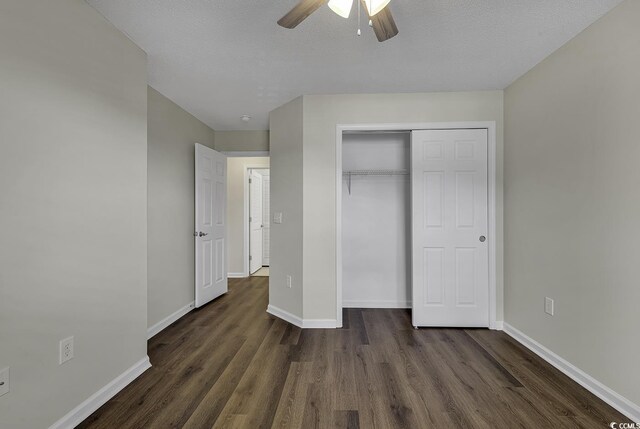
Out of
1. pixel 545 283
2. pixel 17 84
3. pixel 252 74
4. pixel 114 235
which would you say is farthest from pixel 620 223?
pixel 17 84

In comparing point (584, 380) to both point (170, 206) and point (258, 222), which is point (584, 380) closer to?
point (170, 206)

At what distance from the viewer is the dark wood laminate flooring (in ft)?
5.52

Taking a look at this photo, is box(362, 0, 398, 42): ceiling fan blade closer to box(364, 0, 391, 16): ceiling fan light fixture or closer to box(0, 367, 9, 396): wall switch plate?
box(364, 0, 391, 16): ceiling fan light fixture

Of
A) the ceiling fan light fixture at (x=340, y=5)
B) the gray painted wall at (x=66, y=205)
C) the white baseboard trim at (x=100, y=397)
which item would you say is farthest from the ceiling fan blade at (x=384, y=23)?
the white baseboard trim at (x=100, y=397)

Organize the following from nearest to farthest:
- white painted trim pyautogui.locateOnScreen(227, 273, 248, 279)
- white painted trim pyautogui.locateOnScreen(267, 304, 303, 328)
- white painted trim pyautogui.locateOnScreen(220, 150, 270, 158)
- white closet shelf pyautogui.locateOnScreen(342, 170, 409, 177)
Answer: white painted trim pyautogui.locateOnScreen(267, 304, 303, 328)
white closet shelf pyautogui.locateOnScreen(342, 170, 409, 177)
white painted trim pyautogui.locateOnScreen(220, 150, 270, 158)
white painted trim pyautogui.locateOnScreen(227, 273, 248, 279)

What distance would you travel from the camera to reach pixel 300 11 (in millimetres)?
1404

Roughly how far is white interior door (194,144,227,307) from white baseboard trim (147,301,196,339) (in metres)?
0.11

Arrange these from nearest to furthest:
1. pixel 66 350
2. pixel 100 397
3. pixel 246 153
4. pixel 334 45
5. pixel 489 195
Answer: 1. pixel 66 350
2. pixel 100 397
3. pixel 334 45
4. pixel 489 195
5. pixel 246 153

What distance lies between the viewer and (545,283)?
2400mm

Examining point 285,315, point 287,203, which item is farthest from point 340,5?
point 285,315

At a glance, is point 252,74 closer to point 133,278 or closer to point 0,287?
point 133,278

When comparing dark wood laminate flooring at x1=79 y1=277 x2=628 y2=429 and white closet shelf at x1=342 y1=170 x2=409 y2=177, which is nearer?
dark wood laminate flooring at x1=79 y1=277 x2=628 y2=429

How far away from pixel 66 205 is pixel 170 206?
160 centimetres

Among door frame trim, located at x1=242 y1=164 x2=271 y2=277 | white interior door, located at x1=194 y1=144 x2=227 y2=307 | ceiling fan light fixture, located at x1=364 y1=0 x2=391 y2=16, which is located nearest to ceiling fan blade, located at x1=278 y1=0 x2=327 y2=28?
ceiling fan light fixture, located at x1=364 y1=0 x2=391 y2=16
